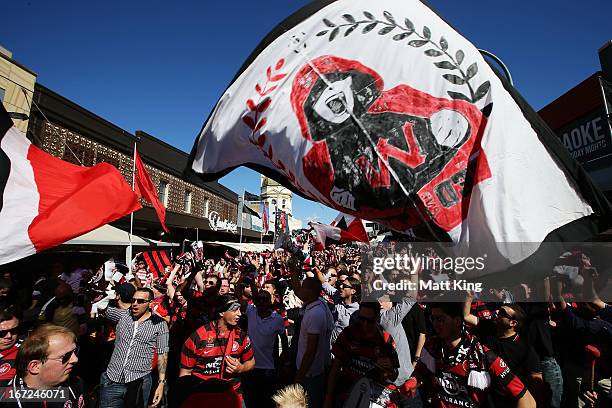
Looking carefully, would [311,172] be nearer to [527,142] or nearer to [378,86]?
[378,86]

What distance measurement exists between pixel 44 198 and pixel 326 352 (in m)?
3.64

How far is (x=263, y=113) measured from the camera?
6.83ft

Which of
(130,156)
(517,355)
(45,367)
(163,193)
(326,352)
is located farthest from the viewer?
(163,193)

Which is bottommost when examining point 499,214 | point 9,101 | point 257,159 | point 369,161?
point 499,214

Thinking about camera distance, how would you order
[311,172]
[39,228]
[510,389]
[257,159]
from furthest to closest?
[39,228], [510,389], [257,159], [311,172]

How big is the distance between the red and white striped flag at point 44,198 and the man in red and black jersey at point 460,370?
377 cm

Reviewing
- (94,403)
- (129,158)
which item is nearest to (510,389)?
(94,403)

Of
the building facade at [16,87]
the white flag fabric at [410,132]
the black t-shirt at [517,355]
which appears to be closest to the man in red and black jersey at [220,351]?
the white flag fabric at [410,132]

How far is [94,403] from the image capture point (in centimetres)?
451

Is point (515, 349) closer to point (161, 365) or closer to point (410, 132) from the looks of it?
point (410, 132)

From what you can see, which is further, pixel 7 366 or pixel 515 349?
pixel 515 349

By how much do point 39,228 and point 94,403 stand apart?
8.55 ft

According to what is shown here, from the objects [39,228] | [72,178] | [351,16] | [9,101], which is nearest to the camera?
[351,16]

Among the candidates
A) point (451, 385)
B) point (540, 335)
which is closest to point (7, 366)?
point (451, 385)
